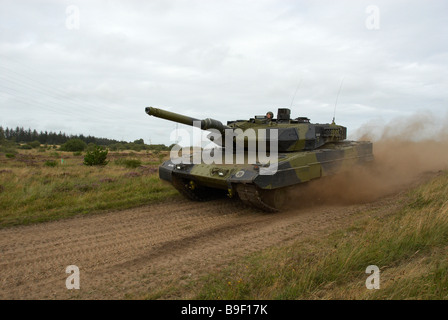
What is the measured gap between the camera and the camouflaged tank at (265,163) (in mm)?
7355

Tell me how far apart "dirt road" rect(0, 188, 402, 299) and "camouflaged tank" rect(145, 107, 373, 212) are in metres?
0.72

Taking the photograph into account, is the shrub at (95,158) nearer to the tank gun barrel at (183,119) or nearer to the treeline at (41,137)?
the tank gun barrel at (183,119)

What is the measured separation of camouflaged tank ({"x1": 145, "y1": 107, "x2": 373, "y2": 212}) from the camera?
24.1 ft

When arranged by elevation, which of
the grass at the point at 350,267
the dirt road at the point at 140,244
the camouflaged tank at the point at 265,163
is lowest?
the dirt road at the point at 140,244

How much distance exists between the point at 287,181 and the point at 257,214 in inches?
43.2

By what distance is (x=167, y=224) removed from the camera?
700 cm

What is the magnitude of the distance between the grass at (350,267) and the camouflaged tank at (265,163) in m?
2.35

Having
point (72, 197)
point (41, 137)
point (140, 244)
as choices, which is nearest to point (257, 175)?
point (140, 244)

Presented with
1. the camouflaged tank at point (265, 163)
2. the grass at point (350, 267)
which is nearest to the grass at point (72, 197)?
the camouflaged tank at point (265, 163)

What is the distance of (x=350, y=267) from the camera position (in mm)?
3846

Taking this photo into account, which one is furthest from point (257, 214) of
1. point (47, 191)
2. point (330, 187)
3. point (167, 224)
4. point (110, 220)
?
point (47, 191)
